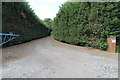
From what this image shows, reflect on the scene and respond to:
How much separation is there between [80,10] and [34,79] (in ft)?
16.5

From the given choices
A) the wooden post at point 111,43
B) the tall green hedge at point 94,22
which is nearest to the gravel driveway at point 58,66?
the wooden post at point 111,43

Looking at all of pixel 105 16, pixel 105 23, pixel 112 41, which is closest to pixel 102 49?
pixel 112 41

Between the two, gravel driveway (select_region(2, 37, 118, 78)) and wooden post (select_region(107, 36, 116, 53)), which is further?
wooden post (select_region(107, 36, 116, 53))

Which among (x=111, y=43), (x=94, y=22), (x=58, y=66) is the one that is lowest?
(x=58, y=66)

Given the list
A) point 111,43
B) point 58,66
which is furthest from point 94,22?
point 58,66

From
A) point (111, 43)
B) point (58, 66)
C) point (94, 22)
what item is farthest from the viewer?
point (94, 22)

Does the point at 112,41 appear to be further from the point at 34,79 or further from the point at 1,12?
the point at 1,12

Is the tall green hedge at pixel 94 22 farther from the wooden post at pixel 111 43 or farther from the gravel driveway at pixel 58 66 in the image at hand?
the gravel driveway at pixel 58 66

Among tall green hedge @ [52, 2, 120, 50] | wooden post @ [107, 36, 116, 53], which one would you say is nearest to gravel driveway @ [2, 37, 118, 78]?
wooden post @ [107, 36, 116, 53]

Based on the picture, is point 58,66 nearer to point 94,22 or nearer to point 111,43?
point 111,43

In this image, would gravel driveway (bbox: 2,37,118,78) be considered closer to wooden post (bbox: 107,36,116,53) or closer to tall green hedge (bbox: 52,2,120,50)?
wooden post (bbox: 107,36,116,53)

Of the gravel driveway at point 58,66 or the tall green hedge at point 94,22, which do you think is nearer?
the gravel driveway at point 58,66

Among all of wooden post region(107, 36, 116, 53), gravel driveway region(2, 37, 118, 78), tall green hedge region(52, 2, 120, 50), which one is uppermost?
tall green hedge region(52, 2, 120, 50)

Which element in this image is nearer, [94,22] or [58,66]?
[58,66]
